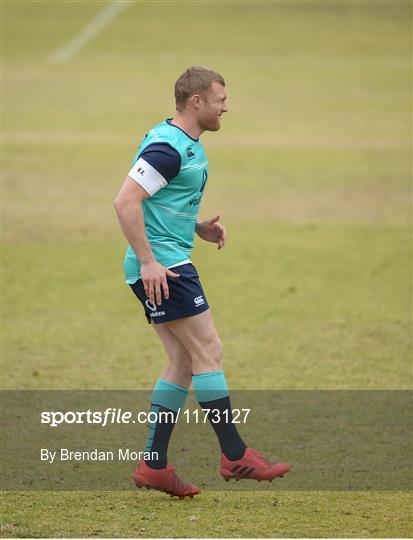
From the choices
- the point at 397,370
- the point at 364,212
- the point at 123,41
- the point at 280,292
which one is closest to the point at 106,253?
the point at 280,292

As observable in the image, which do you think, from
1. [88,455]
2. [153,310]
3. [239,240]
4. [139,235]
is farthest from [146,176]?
[239,240]

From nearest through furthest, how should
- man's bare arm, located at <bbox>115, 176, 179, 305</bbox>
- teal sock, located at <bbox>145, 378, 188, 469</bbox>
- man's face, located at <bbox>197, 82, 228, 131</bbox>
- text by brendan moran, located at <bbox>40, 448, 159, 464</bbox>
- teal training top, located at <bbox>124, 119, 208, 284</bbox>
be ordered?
man's bare arm, located at <bbox>115, 176, 179, 305</bbox>
teal training top, located at <bbox>124, 119, 208, 284</bbox>
man's face, located at <bbox>197, 82, 228, 131</bbox>
teal sock, located at <bbox>145, 378, 188, 469</bbox>
text by brendan moran, located at <bbox>40, 448, 159, 464</bbox>

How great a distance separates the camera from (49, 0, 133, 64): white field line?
3875cm

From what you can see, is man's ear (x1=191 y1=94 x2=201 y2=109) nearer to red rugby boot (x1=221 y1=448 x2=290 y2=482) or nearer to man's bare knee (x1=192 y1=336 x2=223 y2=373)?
man's bare knee (x1=192 y1=336 x2=223 y2=373)

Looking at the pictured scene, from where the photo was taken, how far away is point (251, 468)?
23.9 feet

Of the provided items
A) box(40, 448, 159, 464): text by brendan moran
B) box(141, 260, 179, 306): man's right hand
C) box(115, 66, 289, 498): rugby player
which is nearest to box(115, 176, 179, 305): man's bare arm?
box(141, 260, 179, 306): man's right hand

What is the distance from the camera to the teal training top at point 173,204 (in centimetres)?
720

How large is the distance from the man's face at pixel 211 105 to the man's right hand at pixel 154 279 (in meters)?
0.95

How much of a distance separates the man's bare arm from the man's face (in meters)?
0.65

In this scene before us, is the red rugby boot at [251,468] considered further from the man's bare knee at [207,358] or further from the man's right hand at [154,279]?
the man's right hand at [154,279]

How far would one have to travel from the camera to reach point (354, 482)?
25.8ft

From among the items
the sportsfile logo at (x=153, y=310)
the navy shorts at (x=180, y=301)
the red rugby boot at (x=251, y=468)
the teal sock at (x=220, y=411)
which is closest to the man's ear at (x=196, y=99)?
the navy shorts at (x=180, y=301)

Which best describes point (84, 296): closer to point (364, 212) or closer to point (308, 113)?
point (364, 212)

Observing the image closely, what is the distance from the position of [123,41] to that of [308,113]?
14255 millimetres
